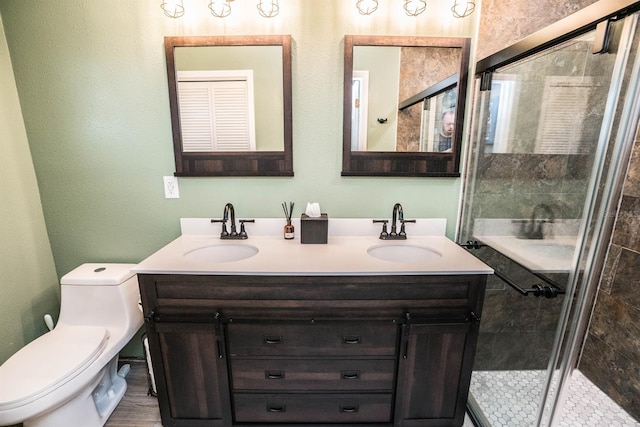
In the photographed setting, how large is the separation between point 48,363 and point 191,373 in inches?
23.3

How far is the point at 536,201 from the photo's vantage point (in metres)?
1.38

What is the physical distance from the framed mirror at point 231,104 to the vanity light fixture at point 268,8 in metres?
0.11

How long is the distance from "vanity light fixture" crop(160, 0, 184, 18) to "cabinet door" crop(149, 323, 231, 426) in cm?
150

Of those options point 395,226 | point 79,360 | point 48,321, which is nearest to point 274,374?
point 79,360

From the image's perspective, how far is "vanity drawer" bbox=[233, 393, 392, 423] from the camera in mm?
1305

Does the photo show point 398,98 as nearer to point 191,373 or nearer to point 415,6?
point 415,6

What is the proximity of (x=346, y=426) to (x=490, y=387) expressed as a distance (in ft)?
2.91

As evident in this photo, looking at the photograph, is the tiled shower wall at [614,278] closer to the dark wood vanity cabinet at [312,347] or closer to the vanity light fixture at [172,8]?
the dark wood vanity cabinet at [312,347]

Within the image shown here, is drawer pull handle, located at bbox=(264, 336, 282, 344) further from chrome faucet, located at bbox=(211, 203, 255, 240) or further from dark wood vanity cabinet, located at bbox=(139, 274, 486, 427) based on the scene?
chrome faucet, located at bbox=(211, 203, 255, 240)

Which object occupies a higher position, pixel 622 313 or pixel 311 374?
pixel 622 313

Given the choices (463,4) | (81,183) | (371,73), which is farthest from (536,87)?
(81,183)

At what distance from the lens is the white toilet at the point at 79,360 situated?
108 cm

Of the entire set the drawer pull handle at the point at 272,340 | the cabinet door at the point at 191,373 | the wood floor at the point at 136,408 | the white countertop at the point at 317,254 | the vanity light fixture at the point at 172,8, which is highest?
the vanity light fixture at the point at 172,8

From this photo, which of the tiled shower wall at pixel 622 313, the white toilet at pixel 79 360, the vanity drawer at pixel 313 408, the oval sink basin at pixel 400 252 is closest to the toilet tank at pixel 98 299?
the white toilet at pixel 79 360
